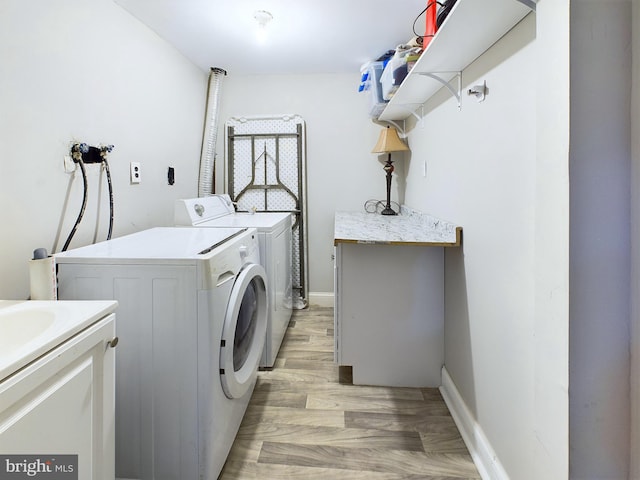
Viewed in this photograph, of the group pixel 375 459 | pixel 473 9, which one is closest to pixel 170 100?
pixel 473 9

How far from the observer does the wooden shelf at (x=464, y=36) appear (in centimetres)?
108

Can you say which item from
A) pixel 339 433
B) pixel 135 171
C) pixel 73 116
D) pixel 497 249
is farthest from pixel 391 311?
pixel 73 116

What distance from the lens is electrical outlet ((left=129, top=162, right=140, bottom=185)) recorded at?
2.12 m

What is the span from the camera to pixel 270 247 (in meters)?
2.16

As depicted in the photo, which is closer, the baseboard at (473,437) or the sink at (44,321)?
the sink at (44,321)

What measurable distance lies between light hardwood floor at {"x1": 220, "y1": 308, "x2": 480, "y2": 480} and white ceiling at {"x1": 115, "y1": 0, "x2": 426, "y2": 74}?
7.05ft

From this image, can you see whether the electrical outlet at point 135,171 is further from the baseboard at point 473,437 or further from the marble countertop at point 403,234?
the baseboard at point 473,437

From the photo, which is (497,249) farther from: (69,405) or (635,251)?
(69,405)

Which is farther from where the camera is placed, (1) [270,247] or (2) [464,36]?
(1) [270,247]

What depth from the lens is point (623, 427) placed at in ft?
2.43

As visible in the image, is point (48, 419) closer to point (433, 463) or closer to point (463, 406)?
point (433, 463)

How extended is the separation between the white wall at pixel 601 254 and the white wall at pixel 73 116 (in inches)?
70.5

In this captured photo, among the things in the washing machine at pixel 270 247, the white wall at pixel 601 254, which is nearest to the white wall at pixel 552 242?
the white wall at pixel 601 254

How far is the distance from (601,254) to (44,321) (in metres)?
1.32
